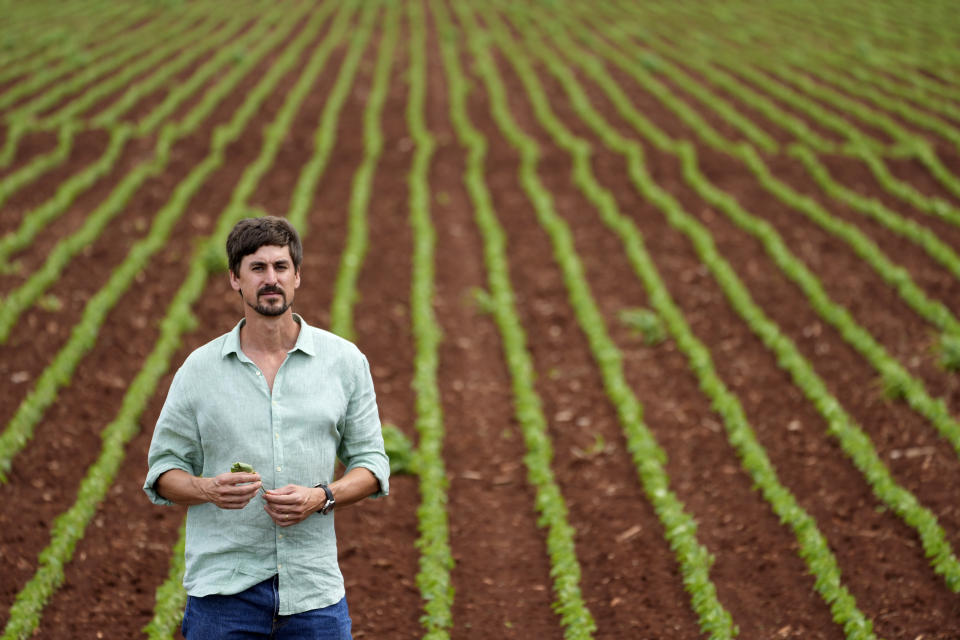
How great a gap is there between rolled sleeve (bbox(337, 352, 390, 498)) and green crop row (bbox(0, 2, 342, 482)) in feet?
13.6

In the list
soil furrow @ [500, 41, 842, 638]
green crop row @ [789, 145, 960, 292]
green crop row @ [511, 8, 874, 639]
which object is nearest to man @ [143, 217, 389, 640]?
soil furrow @ [500, 41, 842, 638]

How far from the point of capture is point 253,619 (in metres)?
2.86

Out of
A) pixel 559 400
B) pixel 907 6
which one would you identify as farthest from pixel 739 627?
pixel 907 6

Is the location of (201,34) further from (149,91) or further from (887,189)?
(887,189)

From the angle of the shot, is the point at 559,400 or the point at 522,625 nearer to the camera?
the point at 522,625

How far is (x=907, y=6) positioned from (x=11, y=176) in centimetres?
2534

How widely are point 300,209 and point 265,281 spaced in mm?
8438

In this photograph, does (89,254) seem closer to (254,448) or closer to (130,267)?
(130,267)

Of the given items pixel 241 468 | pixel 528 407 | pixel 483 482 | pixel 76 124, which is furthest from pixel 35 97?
pixel 241 468

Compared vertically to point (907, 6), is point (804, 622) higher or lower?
lower

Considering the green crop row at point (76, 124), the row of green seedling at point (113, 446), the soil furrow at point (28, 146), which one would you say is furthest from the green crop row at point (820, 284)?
the soil furrow at point (28, 146)

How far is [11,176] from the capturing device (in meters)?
12.1

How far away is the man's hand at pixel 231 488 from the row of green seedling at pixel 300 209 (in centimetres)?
220

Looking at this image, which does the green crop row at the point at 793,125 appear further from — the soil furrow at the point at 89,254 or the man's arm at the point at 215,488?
the man's arm at the point at 215,488
